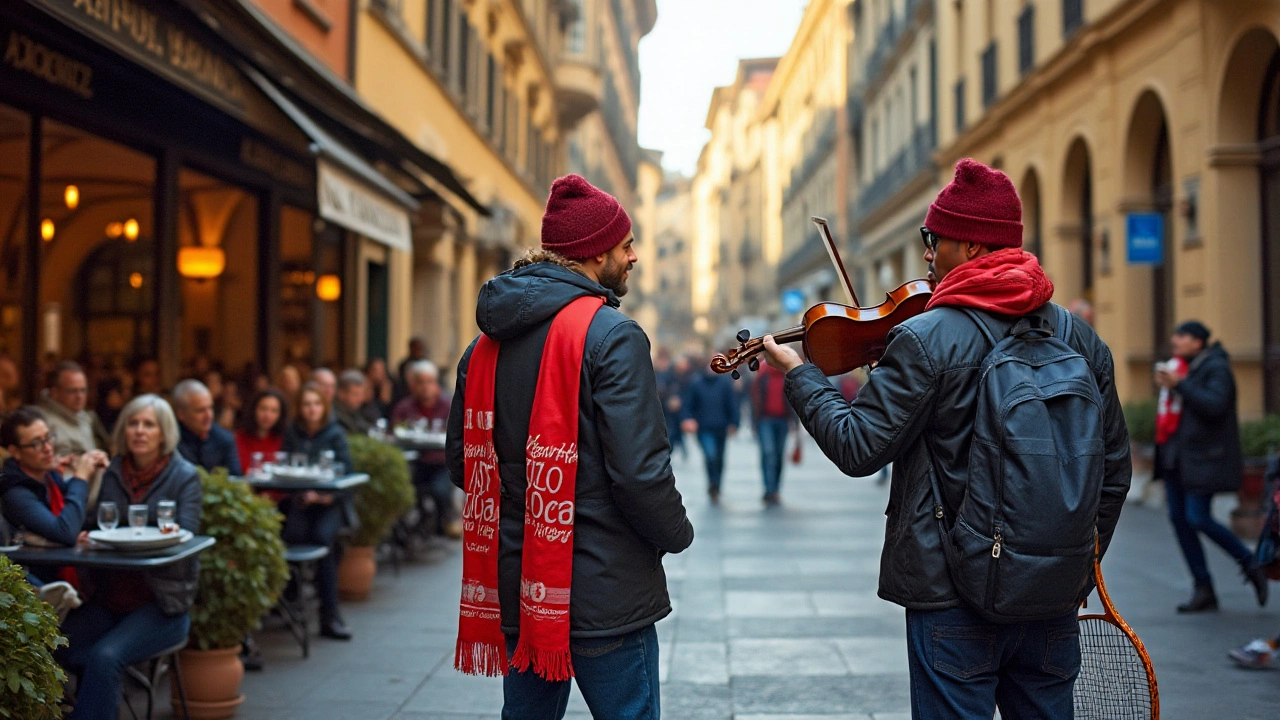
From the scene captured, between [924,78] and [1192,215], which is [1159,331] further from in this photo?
[924,78]

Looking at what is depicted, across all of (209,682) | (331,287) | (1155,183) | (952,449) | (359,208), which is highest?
(1155,183)

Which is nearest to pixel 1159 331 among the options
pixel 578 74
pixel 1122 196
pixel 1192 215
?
pixel 1122 196

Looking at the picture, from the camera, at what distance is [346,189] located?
1063 centimetres

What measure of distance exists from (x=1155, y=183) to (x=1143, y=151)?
463 millimetres

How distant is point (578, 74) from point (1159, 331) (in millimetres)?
22522

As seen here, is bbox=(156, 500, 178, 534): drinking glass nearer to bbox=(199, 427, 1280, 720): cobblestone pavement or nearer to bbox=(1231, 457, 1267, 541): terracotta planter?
bbox=(199, 427, 1280, 720): cobblestone pavement

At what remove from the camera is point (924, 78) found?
1159 inches

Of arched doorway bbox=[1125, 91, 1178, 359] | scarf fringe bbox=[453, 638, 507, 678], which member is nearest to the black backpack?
scarf fringe bbox=[453, 638, 507, 678]

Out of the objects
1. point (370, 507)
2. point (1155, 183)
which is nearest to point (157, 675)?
point (370, 507)

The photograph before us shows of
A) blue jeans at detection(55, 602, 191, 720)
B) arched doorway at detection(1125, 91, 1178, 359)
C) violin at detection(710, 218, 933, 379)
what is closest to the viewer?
violin at detection(710, 218, 933, 379)

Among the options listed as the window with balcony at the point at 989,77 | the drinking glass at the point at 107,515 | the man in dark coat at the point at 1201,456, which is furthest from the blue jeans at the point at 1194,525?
the window with balcony at the point at 989,77

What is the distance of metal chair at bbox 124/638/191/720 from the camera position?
5367 millimetres

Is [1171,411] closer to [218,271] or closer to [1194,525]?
[1194,525]

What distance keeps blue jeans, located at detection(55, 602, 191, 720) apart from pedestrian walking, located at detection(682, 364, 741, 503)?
10603 mm
